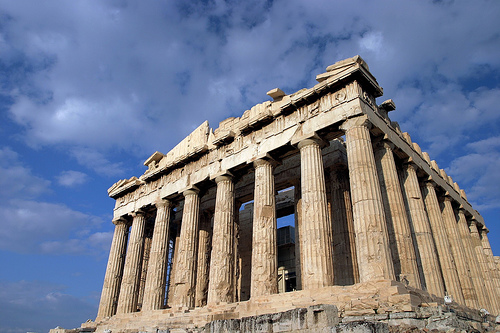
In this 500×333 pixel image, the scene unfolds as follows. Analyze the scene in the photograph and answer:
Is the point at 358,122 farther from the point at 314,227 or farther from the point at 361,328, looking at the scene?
the point at 361,328

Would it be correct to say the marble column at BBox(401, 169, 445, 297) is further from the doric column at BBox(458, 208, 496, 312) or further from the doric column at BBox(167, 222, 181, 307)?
the doric column at BBox(167, 222, 181, 307)

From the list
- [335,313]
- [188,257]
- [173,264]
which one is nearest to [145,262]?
[173,264]

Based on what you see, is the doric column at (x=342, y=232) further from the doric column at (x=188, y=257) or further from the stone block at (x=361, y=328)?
the stone block at (x=361, y=328)

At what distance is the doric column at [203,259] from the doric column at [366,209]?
12.7 meters

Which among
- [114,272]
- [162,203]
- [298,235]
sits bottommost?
[114,272]

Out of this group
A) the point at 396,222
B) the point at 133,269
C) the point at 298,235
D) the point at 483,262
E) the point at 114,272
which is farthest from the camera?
the point at 114,272

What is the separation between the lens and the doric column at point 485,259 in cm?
2353

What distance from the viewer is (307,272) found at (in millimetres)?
15492

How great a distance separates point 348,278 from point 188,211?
9880 millimetres

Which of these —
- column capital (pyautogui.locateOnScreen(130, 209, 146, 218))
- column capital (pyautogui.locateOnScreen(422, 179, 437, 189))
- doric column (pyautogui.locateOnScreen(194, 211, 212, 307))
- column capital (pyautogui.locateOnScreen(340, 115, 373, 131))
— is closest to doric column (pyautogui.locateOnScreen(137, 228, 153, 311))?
column capital (pyautogui.locateOnScreen(130, 209, 146, 218))

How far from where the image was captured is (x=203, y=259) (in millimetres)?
25828

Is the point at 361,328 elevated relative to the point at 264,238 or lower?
lower

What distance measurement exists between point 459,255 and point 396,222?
812 centimetres

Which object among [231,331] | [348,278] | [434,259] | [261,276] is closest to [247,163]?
[261,276]
